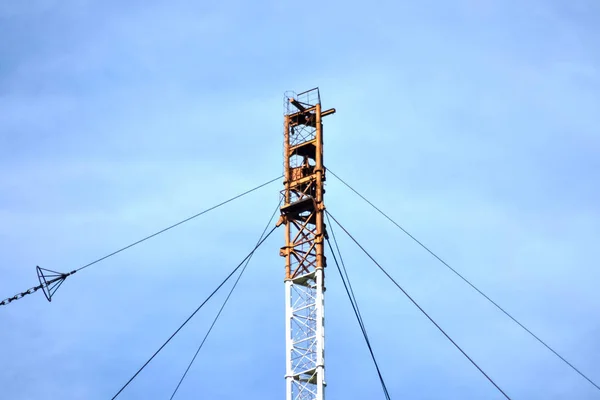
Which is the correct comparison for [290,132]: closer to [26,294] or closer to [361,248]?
[361,248]

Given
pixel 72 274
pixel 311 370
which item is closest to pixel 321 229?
pixel 311 370

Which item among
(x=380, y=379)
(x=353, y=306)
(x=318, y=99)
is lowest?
(x=380, y=379)

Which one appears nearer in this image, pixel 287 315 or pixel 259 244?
pixel 287 315

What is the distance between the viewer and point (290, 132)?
96.1 m

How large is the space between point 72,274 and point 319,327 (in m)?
16.8

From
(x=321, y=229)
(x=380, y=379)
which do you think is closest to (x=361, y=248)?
(x=321, y=229)

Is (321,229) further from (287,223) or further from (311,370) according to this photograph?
(311,370)

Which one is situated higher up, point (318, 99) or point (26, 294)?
point (318, 99)

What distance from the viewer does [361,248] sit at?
91.8 m

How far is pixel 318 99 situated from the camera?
320ft

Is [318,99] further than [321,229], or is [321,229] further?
[318,99]

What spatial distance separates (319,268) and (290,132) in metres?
11.1

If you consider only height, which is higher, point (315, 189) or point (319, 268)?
point (315, 189)

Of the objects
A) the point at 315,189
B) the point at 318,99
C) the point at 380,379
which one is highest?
the point at 318,99
